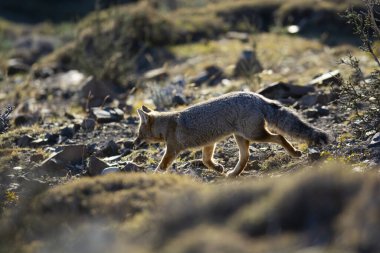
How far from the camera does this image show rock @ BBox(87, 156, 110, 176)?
10289 mm

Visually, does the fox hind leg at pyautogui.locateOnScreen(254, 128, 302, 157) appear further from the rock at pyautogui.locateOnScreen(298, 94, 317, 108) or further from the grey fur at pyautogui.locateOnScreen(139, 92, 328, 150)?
the rock at pyautogui.locateOnScreen(298, 94, 317, 108)

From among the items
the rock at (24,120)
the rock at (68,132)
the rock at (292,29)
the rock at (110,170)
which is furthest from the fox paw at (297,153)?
the rock at (292,29)

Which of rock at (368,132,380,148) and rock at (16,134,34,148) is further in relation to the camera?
rock at (16,134,34,148)

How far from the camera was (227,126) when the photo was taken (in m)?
9.98

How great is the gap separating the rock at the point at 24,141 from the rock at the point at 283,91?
4.53 meters

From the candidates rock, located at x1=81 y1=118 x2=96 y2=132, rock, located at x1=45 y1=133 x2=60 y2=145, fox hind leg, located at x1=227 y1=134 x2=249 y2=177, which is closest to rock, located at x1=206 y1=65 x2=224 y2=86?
rock, located at x1=81 y1=118 x2=96 y2=132

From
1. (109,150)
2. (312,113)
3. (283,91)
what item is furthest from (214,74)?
(109,150)

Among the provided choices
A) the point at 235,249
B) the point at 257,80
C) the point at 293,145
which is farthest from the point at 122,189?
the point at 257,80

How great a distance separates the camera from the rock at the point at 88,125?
1327 cm

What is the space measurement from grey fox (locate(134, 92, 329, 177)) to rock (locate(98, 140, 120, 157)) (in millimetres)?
988

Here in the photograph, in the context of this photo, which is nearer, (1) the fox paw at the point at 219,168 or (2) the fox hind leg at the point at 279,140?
(2) the fox hind leg at the point at 279,140

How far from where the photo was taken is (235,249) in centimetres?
506

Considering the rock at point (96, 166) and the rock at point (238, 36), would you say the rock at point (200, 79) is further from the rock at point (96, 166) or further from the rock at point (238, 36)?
the rock at point (96, 166)

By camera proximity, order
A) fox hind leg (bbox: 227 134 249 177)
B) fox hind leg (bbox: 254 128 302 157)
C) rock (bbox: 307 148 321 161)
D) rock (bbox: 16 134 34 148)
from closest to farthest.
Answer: rock (bbox: 307 148 321 161) → fox hind leg (bbox: 254 128 302 157) → fox hind leg (bbox: 227 134 249 177) → rock (bbox: 16 134 34 148)
